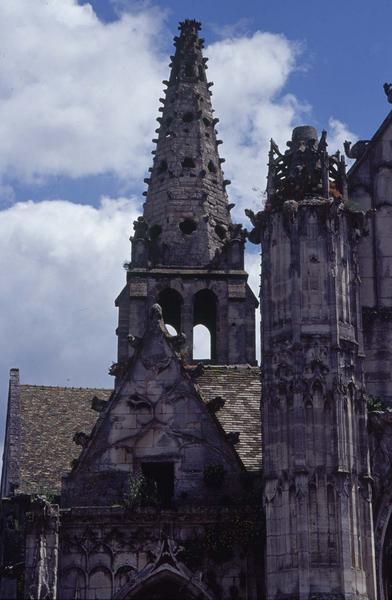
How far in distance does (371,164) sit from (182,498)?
9.82m

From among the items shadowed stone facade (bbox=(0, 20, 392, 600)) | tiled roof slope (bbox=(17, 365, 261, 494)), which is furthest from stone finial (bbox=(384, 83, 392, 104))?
tiled roof slope (bbox=(17, 365, 261, 494))

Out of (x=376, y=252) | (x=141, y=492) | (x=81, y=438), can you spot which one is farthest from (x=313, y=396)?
(x=81, y=438)

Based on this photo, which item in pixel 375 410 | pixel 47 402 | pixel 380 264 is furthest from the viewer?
pixel 47 402

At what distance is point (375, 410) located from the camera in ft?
104

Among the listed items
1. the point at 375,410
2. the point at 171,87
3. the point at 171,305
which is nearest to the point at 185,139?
the point at 171,87

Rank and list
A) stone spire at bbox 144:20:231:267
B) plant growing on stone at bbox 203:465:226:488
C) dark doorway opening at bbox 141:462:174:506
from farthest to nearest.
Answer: stone spire at bbox 144:20:231:267
dark doorway opening at bbox 141:462:174:506
plant growing on stone at bbox 203:465:226:488

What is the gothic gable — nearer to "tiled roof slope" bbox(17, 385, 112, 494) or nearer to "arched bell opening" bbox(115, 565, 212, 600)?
"arched bell opening" bbox(115, 565, 212, 600)

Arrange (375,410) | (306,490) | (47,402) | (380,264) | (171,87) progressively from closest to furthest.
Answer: (306,490)
(375,410)
(380,264)
(47,402)
(171,87)

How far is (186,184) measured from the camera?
156ft

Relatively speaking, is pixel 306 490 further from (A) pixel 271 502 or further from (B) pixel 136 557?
(B) pixel 136 557

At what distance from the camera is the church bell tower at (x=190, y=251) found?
152ft

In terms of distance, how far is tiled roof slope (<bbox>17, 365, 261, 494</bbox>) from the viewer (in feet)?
114

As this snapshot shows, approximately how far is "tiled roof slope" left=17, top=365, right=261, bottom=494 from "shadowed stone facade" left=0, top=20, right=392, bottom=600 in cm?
10

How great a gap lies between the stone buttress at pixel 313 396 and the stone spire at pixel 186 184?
14.5 m
